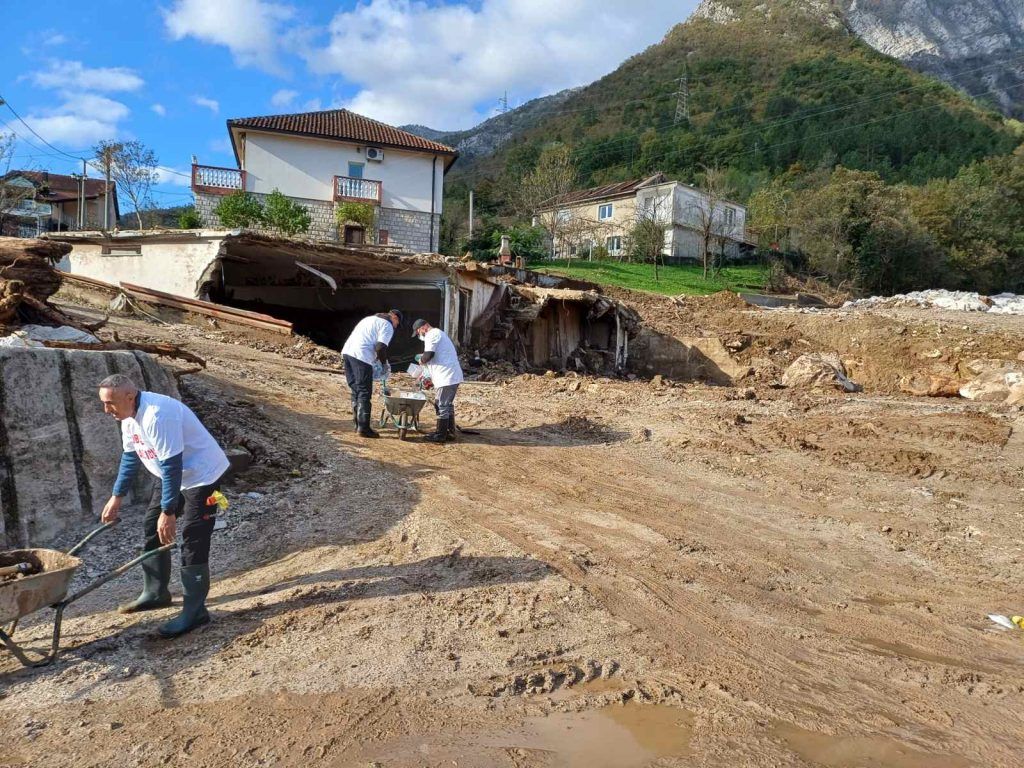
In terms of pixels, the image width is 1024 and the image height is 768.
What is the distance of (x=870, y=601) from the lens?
5.28m

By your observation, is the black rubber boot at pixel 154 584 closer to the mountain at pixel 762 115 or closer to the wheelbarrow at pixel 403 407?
the wheelbarrow at pixel 403 407

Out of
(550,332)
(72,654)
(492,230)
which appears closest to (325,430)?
(72,654)

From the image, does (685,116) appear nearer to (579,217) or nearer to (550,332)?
(579,217)

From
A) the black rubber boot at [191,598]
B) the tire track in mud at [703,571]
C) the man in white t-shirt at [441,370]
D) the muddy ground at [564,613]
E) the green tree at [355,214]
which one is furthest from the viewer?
the green tree at [355,214]

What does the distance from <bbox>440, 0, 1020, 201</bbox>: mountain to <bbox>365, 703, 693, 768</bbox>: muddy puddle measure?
53904 millimetres

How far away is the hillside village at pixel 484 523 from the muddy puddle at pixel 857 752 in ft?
0.08

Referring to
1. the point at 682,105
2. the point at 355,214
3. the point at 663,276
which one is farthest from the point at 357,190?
the point at 682,105

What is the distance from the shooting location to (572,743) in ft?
11.1

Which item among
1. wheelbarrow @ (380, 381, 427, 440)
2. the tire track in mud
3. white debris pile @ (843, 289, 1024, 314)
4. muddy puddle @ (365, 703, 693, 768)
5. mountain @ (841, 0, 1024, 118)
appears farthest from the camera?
mountain @ (841, 0, 1024, 118)

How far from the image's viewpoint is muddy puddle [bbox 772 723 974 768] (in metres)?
3.26

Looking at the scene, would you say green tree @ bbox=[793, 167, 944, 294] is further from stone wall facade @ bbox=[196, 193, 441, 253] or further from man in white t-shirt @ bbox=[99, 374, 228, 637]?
man in white t-shirt @ bbox=[99, 374, 228, 637]

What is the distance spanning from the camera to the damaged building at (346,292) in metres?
15.7

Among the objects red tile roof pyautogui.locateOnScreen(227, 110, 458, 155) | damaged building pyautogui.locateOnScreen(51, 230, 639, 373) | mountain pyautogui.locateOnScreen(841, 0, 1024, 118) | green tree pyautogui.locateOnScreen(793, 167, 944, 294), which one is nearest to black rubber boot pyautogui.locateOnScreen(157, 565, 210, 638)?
damaged building pyautogui.locateOnScreen(51, 230, 639, 373)

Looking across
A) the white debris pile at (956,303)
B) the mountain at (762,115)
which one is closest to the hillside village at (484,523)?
the white debris pile at (956,303)
